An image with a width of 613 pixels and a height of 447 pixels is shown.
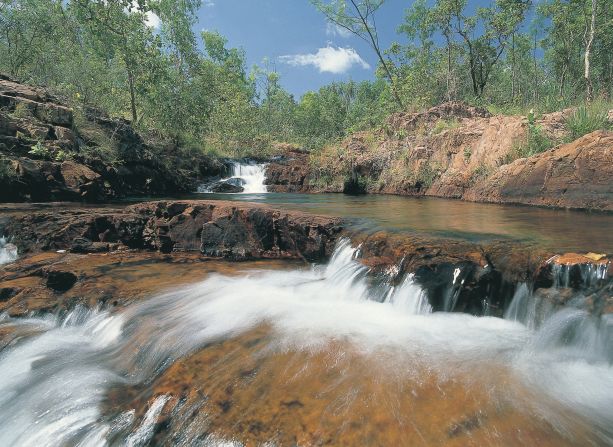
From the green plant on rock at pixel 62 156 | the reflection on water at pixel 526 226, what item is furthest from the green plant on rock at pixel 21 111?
the reflection on water at pixel 526 226

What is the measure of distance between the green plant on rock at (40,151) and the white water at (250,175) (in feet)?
27.9

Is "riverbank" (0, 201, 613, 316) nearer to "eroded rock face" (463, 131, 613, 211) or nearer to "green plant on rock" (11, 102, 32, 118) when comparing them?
"eroded rock face" (463, 131, 613, 211)

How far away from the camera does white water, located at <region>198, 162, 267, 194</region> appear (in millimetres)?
20281

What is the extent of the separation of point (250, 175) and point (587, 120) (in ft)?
55.2

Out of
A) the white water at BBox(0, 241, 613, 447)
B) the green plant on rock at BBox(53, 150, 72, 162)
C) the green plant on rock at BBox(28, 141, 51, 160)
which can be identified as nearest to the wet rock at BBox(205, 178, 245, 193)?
the green plant on rock at BBox(53, 150, 72, 162)

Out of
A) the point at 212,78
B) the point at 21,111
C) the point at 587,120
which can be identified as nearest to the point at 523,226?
the point at 587,120

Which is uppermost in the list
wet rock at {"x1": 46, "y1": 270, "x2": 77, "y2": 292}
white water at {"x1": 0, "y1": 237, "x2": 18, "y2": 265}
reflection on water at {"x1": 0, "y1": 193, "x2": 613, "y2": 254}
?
reflection on water at {"x1": 0, "y1": 193, "x2": 613, "y2": 254}

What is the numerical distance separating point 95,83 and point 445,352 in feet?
70.3

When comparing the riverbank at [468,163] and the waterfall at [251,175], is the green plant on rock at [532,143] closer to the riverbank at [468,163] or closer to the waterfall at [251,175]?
the riverbank at [468,163]

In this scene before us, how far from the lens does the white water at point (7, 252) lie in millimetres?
6418

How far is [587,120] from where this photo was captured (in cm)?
891

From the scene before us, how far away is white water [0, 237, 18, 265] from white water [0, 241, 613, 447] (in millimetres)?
3171

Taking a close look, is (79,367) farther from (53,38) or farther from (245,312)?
(53,38)

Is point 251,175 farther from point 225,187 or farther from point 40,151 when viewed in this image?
point 40,151
